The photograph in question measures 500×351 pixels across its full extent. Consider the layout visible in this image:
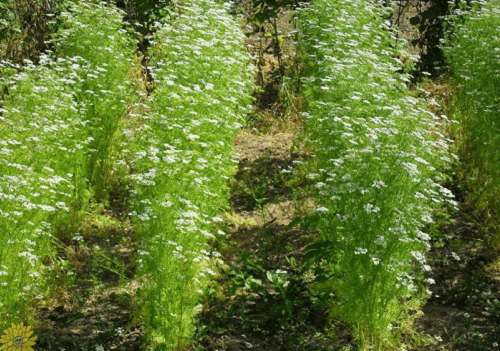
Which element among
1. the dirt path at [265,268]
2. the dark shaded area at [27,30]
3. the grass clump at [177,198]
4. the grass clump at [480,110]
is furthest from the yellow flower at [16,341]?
the dark shaded area at [27,30]

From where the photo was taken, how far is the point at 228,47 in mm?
6418

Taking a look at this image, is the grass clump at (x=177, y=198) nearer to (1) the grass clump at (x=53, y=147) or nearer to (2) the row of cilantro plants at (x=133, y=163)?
(2) the row of cilantro plants at (x=133, y=163)

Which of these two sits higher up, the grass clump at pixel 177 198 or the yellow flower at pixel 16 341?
the grass clump at pixel 177 198

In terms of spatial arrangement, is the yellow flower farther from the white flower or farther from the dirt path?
the white flower

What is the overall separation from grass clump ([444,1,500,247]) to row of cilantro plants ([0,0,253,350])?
2049 millimetres

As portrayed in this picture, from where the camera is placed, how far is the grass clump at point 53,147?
4.32 m

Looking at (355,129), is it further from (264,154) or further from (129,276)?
(264,154)

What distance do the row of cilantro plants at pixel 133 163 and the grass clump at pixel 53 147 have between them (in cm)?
1

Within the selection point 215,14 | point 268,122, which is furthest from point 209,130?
point 268,122

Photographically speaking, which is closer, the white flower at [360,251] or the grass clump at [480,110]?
the white flower at [360,251]

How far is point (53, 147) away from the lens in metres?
5.14

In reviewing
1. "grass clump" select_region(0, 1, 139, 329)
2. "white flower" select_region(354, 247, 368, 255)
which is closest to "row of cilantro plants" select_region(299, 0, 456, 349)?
"white flower" select_region(354, 247, 368, 255)

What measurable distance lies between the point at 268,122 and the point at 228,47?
2374 mm

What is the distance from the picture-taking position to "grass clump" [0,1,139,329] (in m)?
4.32
